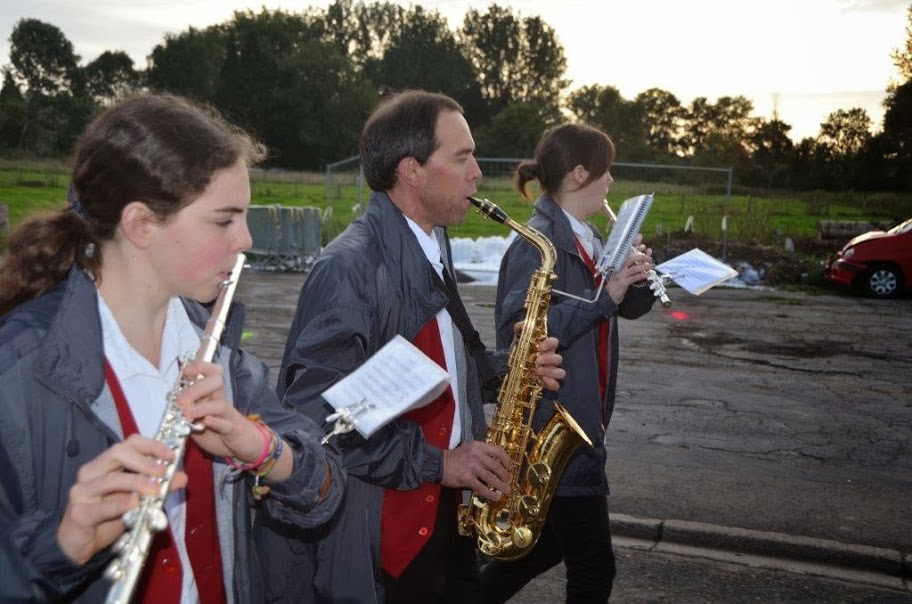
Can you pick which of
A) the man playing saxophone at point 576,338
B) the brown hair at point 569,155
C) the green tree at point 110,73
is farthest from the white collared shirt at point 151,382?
the green tree at point 110,73

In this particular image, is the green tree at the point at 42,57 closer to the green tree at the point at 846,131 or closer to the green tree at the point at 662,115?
the green tree at the point at 662,115

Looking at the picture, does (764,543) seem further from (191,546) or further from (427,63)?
(427,63)

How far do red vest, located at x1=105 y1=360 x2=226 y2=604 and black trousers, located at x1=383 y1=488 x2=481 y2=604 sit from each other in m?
0.94

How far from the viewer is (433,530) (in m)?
3.21

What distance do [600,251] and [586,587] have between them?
1573mm

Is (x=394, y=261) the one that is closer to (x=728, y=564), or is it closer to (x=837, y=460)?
(x=728, y=564)

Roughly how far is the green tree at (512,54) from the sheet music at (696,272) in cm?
8404

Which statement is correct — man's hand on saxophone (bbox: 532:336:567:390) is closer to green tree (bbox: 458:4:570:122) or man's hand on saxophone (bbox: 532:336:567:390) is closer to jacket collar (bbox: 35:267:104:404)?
jacket collar (bbox: 35:267:104:404)

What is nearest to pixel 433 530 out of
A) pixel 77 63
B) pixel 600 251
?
pixel 600 251

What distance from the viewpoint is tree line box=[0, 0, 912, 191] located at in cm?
3000

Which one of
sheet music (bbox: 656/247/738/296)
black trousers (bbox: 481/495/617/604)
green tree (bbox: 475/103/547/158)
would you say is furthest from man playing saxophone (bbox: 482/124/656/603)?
green tree (bbox: 475/103/547/158)

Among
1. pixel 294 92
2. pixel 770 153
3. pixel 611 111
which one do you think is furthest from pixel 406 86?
pixel 294 92

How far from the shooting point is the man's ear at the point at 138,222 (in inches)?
84.9

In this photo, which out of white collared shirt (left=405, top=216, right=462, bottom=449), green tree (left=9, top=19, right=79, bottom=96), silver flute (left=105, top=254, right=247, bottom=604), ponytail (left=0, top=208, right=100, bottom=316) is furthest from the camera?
green tree (left=9, top=19, right=79, bottom=96)
